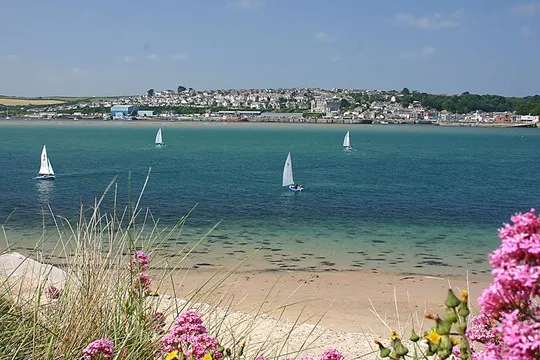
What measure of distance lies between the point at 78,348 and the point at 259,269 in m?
14.2

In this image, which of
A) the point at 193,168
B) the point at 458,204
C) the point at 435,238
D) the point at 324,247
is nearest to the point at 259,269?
the point at 324,247

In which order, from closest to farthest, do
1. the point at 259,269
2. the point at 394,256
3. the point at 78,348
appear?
the point at 78,348
the point at 259,269
the point at 394,256

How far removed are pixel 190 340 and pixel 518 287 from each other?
61.6 inches

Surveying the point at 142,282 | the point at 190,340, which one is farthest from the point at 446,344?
the point at 142,282

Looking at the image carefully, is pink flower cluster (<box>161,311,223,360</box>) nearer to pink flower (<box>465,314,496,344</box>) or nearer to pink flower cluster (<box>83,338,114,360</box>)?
pink flower cluster (<box>83,338,114,360</box>)

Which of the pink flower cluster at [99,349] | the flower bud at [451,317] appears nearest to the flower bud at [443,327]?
the flower bud at [451,317]

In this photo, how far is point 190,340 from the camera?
8.81 feet

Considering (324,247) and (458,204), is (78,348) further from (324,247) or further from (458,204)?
(458,204)

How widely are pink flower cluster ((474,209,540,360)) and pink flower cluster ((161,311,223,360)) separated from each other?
4.53 feet

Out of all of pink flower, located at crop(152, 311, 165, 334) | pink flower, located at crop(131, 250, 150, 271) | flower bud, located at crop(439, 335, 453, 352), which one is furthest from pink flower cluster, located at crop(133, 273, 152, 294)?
flower bud, located at crop(439, 335, 453, 352)

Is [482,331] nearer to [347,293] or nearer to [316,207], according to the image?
[347,293]

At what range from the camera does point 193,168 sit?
58000mm

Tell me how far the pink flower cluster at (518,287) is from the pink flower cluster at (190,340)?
138 cm

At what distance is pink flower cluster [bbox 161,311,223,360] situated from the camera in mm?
2641
